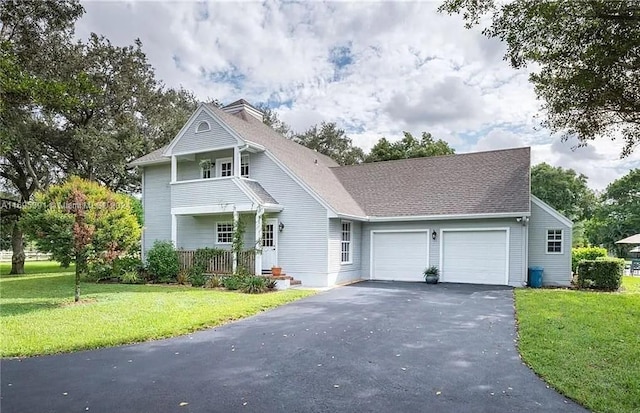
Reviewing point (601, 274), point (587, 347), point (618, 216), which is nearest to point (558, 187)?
point (618, 216)

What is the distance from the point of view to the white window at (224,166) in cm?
1752

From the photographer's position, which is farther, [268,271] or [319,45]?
[268,271]

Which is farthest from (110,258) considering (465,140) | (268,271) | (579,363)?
(465,140)

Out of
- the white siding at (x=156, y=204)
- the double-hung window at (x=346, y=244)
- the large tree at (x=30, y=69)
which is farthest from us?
the white siding at (x=156, y=204)

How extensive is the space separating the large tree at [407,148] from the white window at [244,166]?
16.1 metres

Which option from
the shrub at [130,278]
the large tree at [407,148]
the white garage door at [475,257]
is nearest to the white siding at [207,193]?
the shrub at [130,278]

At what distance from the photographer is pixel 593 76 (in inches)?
302

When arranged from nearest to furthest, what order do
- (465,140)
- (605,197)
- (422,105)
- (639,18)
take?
(639,18) < (422,105) < (465,140) < (605,197)

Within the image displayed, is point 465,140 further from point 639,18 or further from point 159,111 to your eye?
point 159,111

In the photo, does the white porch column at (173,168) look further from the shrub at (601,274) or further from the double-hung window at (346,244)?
the shrub at (601,274)

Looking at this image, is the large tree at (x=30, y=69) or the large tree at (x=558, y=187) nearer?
the large tree at (x=30, y=69)

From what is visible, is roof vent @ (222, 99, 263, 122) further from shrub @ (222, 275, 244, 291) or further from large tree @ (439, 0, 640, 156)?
large tree @ (439, 0, 640, 156)

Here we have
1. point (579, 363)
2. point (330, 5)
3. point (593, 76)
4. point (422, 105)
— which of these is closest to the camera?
point (579, 363)

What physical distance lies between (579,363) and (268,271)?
11.6 m
